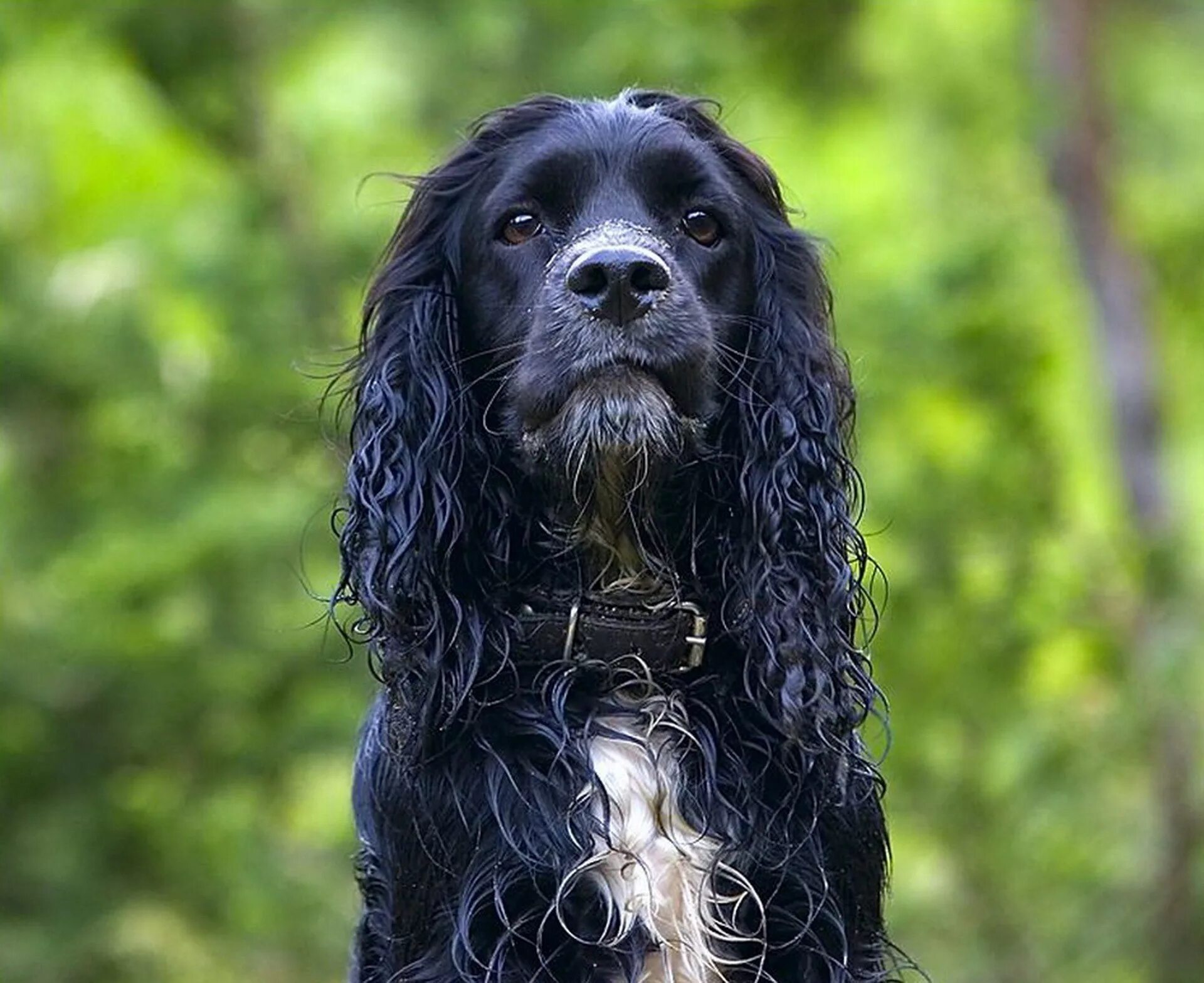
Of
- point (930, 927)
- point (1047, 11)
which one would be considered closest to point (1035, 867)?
point (930, 927)

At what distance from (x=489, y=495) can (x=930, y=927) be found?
17.7ft

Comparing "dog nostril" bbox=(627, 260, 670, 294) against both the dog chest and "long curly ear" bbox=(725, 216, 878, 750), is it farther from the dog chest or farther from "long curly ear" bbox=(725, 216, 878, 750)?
the dog chest

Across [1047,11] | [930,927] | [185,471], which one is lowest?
[930,927]

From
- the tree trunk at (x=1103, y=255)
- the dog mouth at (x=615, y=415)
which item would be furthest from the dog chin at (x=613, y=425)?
the tree trunk at (x=1103, y=255)

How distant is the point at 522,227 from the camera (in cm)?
431

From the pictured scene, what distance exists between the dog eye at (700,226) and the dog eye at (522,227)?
0.93 ft

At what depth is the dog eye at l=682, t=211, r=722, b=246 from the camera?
434 cm

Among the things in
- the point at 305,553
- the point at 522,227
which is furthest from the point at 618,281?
the point at 305,553

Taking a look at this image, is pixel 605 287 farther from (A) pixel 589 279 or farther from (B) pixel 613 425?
(B) pixel 613 425

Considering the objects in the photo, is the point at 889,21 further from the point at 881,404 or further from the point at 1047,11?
the point at 881,404

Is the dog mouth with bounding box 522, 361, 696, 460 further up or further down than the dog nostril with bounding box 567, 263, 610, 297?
further down

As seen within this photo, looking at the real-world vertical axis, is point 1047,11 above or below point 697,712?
above

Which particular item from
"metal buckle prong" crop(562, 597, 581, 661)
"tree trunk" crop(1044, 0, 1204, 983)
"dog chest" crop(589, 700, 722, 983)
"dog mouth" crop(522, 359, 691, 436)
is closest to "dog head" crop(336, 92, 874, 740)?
"dog mouth" crop(522, 359, 691, 436)

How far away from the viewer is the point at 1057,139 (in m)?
11.8
